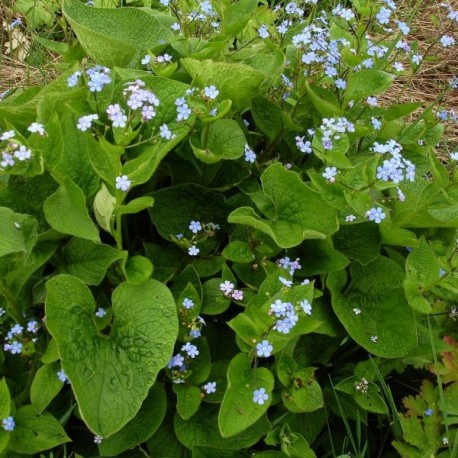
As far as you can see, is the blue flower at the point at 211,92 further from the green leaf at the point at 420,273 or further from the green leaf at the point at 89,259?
the green leaf at the point at 420,273

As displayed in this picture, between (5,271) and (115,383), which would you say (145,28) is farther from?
(115,383)

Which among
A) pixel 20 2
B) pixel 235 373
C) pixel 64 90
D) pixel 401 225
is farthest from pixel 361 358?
pixel 20 2

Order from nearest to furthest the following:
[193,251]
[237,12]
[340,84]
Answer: [193,251], [340,84], [237,12]

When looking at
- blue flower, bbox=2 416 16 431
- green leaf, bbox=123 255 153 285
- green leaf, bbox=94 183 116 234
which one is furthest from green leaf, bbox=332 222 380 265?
blue flower, bbox=2 416 16 431

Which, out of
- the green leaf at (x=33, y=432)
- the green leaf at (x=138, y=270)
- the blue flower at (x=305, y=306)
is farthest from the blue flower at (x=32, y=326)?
the blue flower at (x=305, y=306)

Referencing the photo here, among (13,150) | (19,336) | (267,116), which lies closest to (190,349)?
(19,336)

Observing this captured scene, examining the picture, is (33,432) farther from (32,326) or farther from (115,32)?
(115,32)
